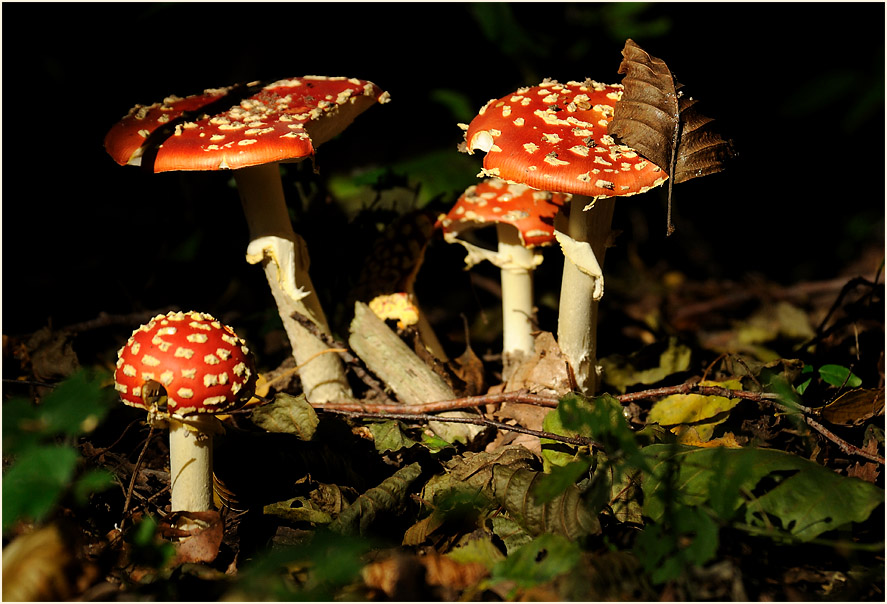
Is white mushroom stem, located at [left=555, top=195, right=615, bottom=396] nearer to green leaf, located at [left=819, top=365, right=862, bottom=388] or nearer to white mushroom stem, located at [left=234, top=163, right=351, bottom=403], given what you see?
green leaf, located at [left=819, top=365, right=862, bottom=388]

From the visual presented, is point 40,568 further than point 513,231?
No

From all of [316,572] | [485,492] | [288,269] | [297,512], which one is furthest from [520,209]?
[316,572]

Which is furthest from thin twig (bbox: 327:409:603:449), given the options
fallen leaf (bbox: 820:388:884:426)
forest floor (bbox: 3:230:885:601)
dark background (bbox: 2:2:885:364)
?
fallen leaf (bbox: 820:388:884:426)

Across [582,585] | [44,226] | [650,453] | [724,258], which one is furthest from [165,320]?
[724,258]

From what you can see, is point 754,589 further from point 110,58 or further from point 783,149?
point 783,149

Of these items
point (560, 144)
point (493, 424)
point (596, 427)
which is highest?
point (560, 144)

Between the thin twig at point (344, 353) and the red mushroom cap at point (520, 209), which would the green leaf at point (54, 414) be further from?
the red mushroom cap at point (520, 209)

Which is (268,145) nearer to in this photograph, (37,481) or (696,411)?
(37,481)
